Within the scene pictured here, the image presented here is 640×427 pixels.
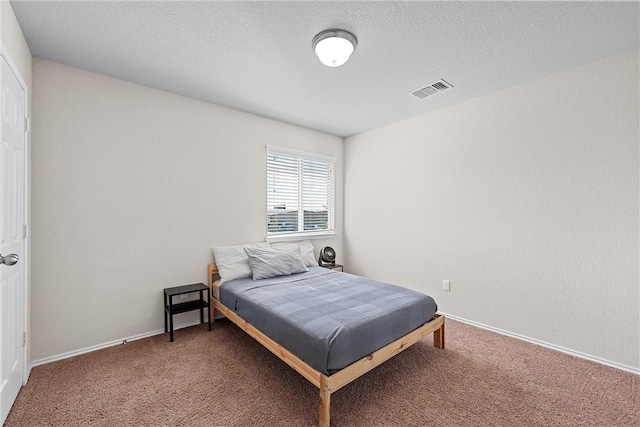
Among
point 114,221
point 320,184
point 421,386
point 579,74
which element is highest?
point 579,74

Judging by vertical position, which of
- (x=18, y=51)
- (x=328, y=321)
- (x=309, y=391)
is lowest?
(x=309, y=391)

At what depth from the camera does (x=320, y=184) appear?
456cm

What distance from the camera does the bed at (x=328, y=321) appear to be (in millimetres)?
1749

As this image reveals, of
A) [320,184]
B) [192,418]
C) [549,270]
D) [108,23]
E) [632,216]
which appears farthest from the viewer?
[320,184]

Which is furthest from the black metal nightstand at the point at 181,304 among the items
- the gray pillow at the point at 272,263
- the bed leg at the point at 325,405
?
the bed leg at the point at 325,405

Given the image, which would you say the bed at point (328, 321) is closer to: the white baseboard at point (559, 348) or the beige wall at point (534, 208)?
the white baseboard at point (559, 348)

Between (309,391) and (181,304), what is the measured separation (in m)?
1.71

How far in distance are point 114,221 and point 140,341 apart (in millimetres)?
1199

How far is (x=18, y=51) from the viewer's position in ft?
6.27

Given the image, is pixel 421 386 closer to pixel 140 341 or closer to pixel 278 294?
pixel 278 294

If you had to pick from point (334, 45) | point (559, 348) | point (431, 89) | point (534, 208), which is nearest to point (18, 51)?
point (334, 45)

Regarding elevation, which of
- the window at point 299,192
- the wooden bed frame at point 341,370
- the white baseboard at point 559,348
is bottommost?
the white baseboard at point 559,348

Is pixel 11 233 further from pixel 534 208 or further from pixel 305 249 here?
pixel 534 208

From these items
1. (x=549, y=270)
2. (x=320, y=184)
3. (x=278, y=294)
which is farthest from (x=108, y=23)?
(x=549, y=270)
